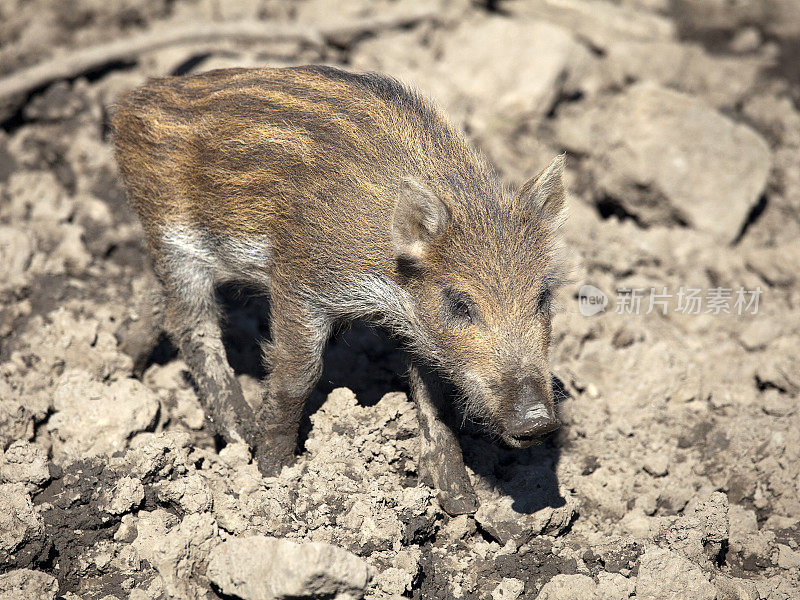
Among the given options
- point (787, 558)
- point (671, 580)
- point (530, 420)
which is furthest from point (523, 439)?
point (787, 558)

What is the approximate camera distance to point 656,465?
4.24 metres

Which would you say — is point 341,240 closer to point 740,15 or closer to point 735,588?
point 735,588

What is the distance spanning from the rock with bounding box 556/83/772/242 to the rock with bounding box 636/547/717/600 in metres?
2.93

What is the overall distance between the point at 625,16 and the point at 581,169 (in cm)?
185

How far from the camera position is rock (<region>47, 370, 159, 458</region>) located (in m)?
4.09

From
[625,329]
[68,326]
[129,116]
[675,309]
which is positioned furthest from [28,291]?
[675,309]

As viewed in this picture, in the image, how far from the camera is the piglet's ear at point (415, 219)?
3441 mm

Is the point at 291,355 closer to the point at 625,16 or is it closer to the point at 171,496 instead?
the point at 171,496

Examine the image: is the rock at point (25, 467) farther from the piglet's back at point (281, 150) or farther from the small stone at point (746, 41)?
the small stone at point (746, 41)

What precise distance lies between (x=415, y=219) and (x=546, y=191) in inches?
24.3

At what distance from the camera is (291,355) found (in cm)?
385

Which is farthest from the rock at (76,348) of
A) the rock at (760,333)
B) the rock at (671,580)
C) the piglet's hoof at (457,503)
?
the rock at (760,333)

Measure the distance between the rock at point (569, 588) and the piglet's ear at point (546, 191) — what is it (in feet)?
5.11

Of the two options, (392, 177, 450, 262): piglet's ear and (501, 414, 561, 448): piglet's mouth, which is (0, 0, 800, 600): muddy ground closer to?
(501, 414, 561, 448): piglet's mouth
